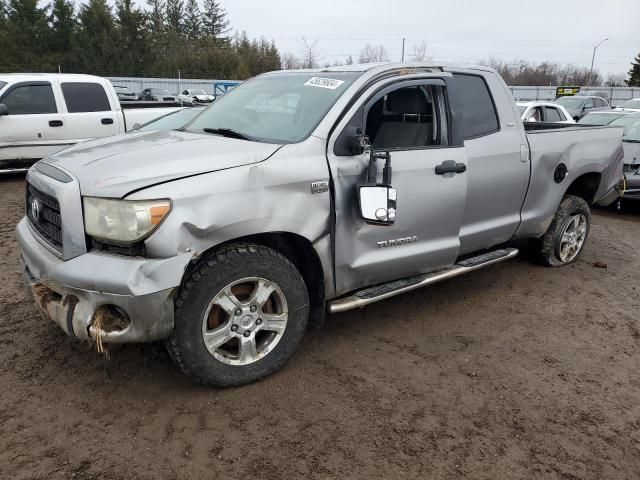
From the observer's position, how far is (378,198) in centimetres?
310

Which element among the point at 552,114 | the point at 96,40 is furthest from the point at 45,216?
the point at 96,40

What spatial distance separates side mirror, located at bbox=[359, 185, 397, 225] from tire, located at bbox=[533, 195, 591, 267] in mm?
2648

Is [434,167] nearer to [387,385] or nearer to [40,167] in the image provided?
[387,385]

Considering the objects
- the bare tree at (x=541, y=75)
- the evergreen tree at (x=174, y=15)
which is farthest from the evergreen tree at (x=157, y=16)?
the bare tree at (x=541, y=75)

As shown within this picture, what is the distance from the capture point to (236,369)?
2.98m

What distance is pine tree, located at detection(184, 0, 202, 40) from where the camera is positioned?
62156 millimetres

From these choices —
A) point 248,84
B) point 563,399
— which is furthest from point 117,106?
point 563,399

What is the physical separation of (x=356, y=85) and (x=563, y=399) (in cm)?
231

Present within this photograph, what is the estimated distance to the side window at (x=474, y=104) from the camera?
3.96 m

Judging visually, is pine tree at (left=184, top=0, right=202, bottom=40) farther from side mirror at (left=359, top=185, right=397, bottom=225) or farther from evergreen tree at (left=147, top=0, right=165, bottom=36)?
side mirror at (left=359, top=185, right=397, bottom=225)

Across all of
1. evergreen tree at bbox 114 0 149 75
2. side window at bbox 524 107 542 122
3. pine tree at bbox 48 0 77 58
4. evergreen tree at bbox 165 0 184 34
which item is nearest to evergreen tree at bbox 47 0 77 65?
pine tree at bbox 48 0 77 58

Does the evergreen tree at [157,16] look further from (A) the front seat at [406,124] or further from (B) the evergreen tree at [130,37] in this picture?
(A) the front seat at [406,124]

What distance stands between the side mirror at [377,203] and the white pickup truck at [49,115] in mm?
7234

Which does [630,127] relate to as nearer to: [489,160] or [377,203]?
[489,160]
